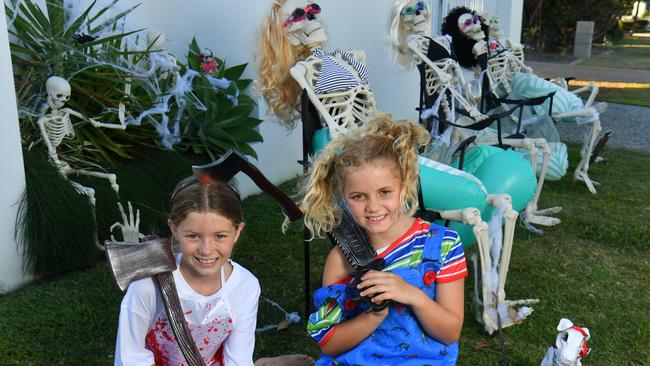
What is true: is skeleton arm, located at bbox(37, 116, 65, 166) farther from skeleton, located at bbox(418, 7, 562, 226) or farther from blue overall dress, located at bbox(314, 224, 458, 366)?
skeleton, located at bbox(418, 7, 562, 226)

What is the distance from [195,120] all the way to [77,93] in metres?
0.87

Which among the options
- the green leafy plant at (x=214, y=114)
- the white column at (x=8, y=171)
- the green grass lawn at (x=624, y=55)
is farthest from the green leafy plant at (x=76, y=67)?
the green grass lawn at (x=624, y=55)

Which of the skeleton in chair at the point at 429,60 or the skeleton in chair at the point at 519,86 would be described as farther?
the skeleton in chair at the point at 519,86

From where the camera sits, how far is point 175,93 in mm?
3900

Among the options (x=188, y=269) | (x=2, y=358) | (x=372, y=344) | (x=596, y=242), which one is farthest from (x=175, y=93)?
(x=596, y=242)

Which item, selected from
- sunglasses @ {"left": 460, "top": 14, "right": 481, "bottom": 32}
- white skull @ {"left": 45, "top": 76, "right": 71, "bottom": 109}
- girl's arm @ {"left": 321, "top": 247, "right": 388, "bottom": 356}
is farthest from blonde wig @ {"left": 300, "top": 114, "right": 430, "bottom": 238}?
sunglasses @ {"left": 460, "top": 14, "right": 481, "bottom": 32}

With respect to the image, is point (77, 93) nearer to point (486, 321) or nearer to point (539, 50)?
point (486, 321)

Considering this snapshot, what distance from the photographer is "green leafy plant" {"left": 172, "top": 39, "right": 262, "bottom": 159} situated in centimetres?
435

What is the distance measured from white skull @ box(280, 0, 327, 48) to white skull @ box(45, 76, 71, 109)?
3.68 ft

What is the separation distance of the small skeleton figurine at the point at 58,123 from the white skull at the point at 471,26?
2927 mm

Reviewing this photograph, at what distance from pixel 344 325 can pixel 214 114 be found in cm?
271

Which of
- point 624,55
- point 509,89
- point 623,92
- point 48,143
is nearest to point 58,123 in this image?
point 48,143

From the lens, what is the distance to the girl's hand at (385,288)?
1.79 m

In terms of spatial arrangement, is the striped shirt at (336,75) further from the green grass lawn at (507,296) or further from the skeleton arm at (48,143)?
the skeleton arm at (48,143)
